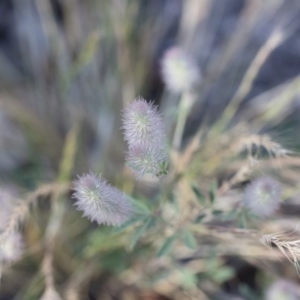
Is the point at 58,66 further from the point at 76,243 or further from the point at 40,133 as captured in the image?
the point at 76,243

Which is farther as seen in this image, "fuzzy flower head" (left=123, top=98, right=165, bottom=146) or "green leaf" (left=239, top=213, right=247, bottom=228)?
"green leaf" (left=239, top=213, right=247, bottom=228)

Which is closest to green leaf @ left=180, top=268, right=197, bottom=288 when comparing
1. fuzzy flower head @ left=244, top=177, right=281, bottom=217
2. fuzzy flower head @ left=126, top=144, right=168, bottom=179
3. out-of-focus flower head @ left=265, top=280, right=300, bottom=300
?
out-of-focus flower head @ left=265, top=280, right=300, bottom=300

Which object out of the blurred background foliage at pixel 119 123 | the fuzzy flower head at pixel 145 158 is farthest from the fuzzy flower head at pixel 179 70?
the fuzzy flower head at pixel 145 158

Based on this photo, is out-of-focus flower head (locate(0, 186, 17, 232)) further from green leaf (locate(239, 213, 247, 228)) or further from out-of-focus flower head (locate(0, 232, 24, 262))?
green leaf (locate(239, 213, 247, 228))

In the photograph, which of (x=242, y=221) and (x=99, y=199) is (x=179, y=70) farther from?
(x=99, y=199)

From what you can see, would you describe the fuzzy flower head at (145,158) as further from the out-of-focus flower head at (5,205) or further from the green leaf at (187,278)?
the green leaf at (187,278)

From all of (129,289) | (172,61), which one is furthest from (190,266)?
(172,61)
